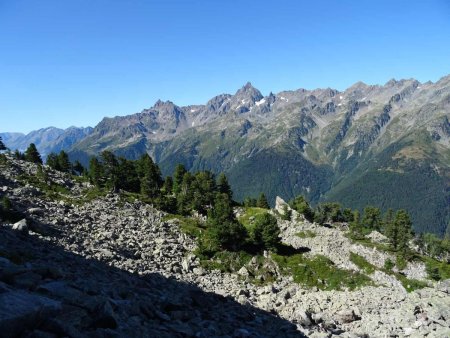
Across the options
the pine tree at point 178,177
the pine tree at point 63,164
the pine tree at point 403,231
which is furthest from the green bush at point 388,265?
the pine tree at point 63,164

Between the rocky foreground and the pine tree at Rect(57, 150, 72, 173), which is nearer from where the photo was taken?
the rocky foreground

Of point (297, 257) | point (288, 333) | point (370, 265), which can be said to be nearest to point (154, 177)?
point (297, 257)

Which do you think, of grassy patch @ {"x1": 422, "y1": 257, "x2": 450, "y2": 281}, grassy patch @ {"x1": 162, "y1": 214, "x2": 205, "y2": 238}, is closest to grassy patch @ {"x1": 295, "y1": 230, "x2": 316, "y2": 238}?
grassy patch @ {"x1": 162, "y1": 214, "x2": 205, "y2": 238}

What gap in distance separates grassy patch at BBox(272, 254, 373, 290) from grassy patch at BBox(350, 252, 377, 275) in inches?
274

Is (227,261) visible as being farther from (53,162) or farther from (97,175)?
(53,162)

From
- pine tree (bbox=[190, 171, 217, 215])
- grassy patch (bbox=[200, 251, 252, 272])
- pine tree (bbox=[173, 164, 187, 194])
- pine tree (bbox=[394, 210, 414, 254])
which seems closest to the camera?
grassy patch (bbox=[200, 251, 252, 272])

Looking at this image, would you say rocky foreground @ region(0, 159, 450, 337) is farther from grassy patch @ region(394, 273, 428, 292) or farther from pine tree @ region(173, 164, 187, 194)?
pine tree @ region(173, 164, 187, 194)

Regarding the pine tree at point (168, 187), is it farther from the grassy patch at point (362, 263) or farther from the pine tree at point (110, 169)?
the grassy patch at point (362, 263)

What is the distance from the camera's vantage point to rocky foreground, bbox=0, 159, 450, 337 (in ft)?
58.3

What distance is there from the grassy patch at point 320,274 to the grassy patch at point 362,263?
6.96m

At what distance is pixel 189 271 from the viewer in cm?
5331

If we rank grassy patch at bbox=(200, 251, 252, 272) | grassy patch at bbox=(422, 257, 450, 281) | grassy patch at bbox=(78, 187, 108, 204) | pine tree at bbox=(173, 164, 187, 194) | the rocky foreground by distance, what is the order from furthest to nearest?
pine tree at bbox=(173, 164, 187, 194), grassy patch at bbox=(422, 257, 450, 281), grassy patch at bbox=(78, 187, 108, 204), grassy patch at bbox=(200, 251, 252, 272), the rocky foreground

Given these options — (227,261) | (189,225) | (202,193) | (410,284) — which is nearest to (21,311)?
(227,261)

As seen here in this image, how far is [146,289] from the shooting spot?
98.5ft
